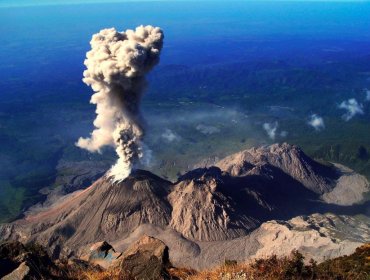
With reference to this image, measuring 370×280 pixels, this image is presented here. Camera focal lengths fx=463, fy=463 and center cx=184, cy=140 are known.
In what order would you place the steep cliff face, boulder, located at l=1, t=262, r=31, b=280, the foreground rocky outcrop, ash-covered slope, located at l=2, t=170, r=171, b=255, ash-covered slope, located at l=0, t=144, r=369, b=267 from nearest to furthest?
boulder, located at l=1, t=262, r=31, b=280
the foreground rocky outcrop
ash-covered slope, located at l=0, t=144, r=369, b=267
ash-covered slope, located at l=2, t=170, r=171, b=255
the steep cliff face

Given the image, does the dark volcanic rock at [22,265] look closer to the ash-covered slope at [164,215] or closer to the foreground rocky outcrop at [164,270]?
the foreground rocky outcrop at [164,270]

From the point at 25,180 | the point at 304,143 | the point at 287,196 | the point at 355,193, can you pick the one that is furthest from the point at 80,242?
the point at 304,143

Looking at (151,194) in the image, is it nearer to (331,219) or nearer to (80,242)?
(80,242)

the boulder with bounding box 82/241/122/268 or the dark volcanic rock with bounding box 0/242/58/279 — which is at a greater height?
the dark volcanic rock with bounding box 0/242/58/279

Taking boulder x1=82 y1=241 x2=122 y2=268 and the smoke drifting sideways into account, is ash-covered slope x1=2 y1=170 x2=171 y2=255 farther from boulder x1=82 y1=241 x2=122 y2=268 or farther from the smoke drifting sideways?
boulder x1=82 y1=241 x2=122 y2=268

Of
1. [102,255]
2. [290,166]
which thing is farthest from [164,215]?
[102,255]

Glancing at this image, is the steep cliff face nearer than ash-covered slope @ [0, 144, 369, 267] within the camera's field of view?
No

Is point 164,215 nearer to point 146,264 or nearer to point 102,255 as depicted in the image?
point 102,255

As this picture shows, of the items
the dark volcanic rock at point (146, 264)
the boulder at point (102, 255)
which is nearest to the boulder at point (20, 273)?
the dark volcanic rock at point (146, 264)

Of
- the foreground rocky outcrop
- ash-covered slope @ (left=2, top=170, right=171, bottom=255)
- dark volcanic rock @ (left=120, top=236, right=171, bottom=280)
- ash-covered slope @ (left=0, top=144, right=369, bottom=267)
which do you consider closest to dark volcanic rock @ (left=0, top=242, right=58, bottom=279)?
the foreground rocky outcrop
